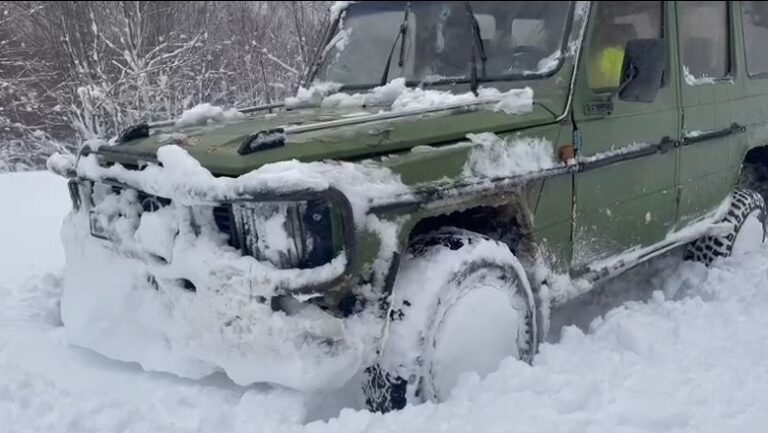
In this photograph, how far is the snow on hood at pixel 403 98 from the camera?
3.42 meters

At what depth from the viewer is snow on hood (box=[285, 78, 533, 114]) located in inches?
135

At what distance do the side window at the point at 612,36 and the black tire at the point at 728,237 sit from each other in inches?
64.8

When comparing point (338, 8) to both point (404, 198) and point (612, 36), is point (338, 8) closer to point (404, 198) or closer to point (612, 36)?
point (612, 36)

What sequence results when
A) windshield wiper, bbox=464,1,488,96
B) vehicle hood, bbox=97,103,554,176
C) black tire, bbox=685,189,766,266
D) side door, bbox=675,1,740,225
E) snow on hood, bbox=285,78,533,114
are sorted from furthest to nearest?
black tire, bbox=685,189,766,266
side door, bbox=675,1,740,225
windshield wiper, bbox=464,1,488,96
snow on hood, bbox=285,78,533,114
vehicle hood, bbox=97,103,554,176

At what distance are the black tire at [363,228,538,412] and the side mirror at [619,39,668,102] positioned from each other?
1084 mm

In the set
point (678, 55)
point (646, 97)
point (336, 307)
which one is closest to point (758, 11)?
point (678, 55)

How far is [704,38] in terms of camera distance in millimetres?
4559

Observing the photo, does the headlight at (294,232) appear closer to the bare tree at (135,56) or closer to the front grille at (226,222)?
the front grille at (226,222)

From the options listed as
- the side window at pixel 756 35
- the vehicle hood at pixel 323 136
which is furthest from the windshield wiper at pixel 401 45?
the side window at pixel 756 35

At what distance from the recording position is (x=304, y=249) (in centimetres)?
259

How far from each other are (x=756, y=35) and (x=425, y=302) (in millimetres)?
3746

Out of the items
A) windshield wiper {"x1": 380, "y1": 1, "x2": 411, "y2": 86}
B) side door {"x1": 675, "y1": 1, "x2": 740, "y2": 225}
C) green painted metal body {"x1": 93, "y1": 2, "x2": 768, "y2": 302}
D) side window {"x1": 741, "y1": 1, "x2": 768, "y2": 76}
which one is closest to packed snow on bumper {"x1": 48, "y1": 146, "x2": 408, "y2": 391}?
green painted metal body {"x1": 93, "y1": 2, "x2": 768, "y2": 302}

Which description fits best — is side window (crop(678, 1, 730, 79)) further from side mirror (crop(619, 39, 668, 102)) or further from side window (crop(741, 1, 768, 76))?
side mirror (crop(619, 39, 668, 102))

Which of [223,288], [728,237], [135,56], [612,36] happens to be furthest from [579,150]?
[135,56]
